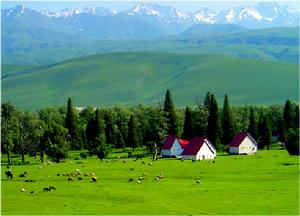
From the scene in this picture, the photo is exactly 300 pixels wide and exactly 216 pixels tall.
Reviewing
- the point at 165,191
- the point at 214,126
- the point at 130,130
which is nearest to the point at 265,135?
the point at 214,126

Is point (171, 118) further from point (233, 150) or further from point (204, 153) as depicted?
point (204, 153)

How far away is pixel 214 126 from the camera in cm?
10856

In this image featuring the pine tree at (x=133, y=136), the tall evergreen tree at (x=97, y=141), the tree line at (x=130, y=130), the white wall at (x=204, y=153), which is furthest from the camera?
the pine tree at (x=133, y=136)

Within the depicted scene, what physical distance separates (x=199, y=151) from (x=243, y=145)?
13040 mm

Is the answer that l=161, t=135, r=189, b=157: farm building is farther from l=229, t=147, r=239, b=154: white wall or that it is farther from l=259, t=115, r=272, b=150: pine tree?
l=259, t=115, r=272, b=150: pine tree

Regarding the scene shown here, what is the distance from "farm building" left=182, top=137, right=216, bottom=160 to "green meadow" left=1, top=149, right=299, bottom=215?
1400cm

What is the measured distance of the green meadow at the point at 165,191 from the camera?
45.9 m

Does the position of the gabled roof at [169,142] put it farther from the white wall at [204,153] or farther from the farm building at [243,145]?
the farm building at [243,145]

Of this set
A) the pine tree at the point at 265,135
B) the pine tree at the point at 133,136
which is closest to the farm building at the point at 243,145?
the pine tree at the point at 265,135

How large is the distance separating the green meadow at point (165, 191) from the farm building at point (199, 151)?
14003mm

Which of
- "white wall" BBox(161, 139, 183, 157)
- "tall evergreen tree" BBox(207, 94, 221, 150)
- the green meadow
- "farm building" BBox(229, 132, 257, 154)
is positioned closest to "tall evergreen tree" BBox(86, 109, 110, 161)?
"white wall" BBox(161, 139, 183, 157)

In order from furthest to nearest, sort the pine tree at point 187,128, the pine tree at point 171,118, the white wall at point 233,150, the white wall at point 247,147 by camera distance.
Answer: the pine tree at point 187,128
the pine tree at point 171,118
the white wall at point 247,147
the white wall at point 233,150

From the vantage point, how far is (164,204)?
4791cm

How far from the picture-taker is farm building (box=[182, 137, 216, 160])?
91.7m
